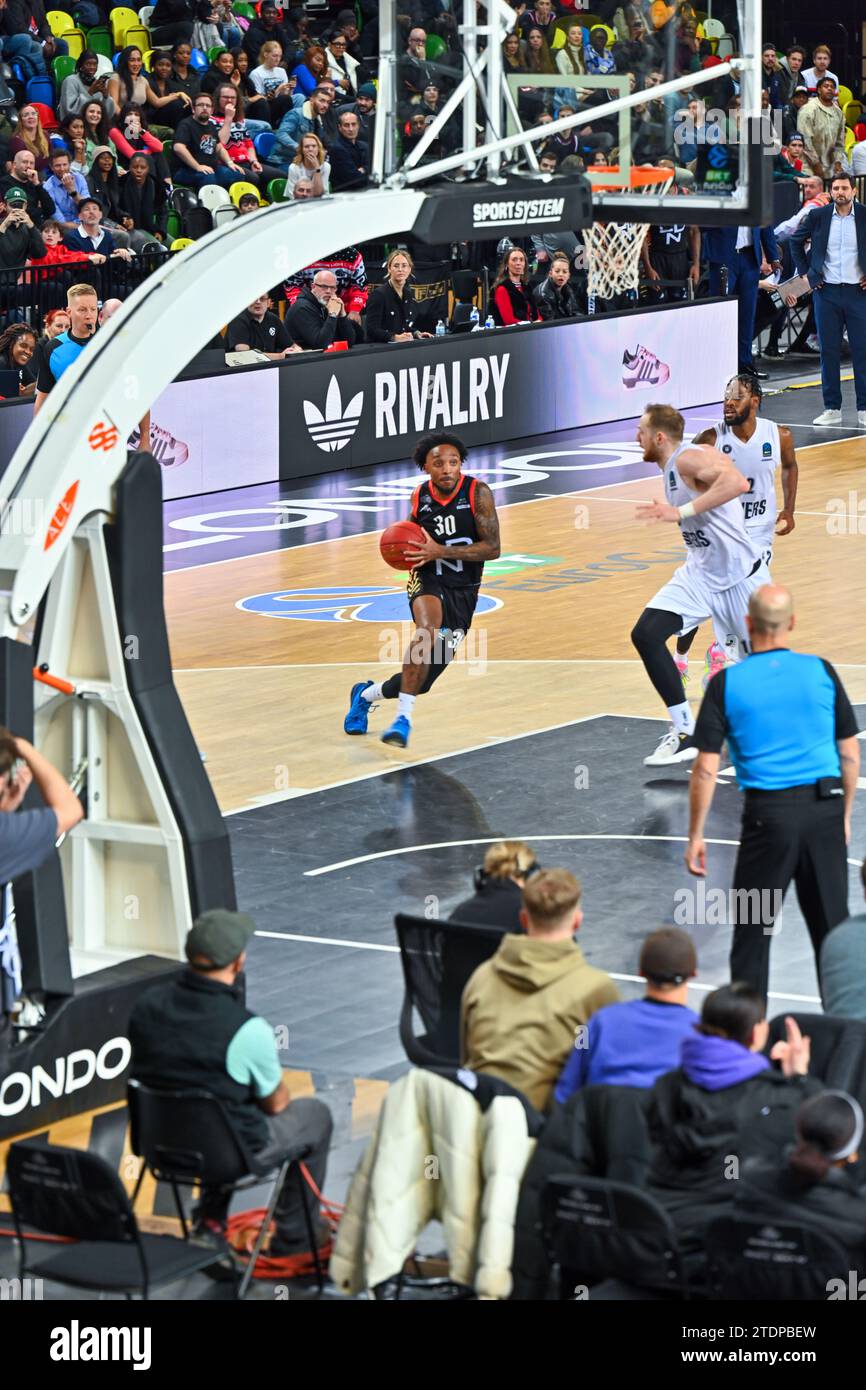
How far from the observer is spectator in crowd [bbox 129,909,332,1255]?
781 cm

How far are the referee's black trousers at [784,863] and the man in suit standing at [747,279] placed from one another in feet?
61.0

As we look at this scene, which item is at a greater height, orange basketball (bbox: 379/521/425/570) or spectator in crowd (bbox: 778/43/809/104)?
spectator in crowd (bbox: 778/43/809/104)

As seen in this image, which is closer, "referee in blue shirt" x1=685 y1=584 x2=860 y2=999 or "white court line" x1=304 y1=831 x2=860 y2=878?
"referee in blue shirt" x1=685 y1=584 x2=860 y2=999

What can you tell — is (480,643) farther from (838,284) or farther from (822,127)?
(822,127)

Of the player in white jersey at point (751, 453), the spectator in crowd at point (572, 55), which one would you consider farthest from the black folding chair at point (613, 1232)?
the player in white jersey at point (751, 453)

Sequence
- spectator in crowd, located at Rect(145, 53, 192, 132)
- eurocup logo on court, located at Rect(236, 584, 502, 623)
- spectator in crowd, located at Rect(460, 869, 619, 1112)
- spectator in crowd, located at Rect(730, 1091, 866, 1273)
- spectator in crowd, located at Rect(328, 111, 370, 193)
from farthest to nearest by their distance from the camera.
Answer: spectator in crowd, located at Rect(328, 111, 370, 193) < spectator in crowd, located at Rect(145, 53, 192, 132) < eurocup logo on court, located at Rect(236, 584, 502, 623) < spectator in crowd, located at Rect(460, 869, 619, 1112) < spectator in crowd, located at Rect(730, 1091, 866, 1273)

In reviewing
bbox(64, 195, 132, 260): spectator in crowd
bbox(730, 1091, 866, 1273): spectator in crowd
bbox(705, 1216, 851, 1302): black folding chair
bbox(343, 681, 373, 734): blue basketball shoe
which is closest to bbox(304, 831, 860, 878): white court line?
bbox(343, 681, 373, 734): blue basketball shoe

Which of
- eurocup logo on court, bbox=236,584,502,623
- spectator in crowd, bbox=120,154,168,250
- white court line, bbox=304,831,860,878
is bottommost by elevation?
white court line, bbox=304,831,860,878

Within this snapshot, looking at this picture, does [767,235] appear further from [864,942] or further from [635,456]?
[864,942]

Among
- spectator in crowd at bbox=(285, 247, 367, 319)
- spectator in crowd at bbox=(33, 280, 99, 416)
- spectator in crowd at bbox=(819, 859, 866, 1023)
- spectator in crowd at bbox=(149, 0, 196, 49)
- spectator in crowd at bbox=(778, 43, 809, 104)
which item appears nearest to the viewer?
spectator in crowd at bbox=(819, 859, 866, 1023)

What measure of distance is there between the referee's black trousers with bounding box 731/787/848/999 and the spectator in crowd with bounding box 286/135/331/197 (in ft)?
57.4

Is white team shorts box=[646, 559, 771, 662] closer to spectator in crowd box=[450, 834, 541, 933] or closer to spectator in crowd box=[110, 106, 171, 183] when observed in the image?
spectator in crowd box=[450, 834, 541, 933]

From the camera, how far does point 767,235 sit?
28188 millimetres

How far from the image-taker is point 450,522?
14.4m
